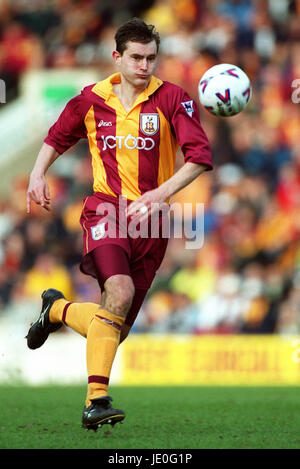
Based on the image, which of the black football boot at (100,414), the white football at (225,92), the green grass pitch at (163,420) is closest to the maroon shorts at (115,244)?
the black football boot at (100,414)

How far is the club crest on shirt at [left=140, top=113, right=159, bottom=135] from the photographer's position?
606cm

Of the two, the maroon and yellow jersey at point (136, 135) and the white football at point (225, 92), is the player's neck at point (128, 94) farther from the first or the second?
the white football at point (225, 92)

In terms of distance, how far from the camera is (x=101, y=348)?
19.0ft

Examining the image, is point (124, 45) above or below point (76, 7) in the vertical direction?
below

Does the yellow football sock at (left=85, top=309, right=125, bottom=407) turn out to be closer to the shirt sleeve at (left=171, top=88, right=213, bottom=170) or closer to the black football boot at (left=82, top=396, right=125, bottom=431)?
the black football boot at (left=82, top=396, right=125, bottom=431)

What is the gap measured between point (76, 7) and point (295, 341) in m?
8.89

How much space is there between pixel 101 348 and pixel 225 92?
1857 mm

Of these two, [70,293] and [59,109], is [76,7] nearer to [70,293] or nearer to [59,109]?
[59,109]

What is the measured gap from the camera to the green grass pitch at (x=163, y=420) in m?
5.45

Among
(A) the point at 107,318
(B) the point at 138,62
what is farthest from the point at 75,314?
(B) the point at 138,62

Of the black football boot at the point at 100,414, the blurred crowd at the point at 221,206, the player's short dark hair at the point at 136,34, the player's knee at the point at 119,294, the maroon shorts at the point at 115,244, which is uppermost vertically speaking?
the blurred crowd at the point at 221,206

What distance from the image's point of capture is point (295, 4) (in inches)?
594

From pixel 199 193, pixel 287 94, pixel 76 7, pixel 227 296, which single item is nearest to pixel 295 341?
pixel 227 296

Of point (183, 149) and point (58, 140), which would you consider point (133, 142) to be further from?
point (58, 140)
